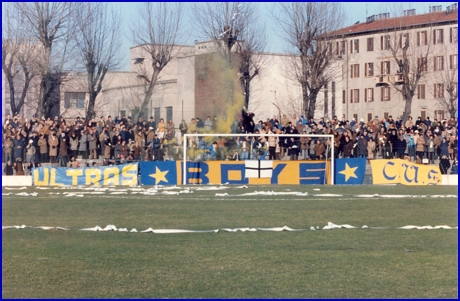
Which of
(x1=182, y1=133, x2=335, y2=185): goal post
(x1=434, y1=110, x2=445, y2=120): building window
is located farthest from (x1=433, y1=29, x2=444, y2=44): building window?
→ (x1=182, y1=133, x2=335, y2=185): goal post

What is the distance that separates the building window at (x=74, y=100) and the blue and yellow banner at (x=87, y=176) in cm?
1413

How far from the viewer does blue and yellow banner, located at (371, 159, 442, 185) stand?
30484 mm

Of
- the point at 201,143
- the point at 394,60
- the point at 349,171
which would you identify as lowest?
the point at 349,171

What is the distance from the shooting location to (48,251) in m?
11.9

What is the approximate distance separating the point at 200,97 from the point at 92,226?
81.4 ft

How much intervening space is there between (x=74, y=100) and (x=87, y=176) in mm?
14901

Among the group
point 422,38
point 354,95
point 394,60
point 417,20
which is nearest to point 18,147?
point 417,20

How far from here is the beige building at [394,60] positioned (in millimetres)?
50719

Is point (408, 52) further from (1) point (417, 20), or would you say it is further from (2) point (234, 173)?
(2) point (234, 173)

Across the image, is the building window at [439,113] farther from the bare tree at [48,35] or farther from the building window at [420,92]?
the bare tree at [48,35]

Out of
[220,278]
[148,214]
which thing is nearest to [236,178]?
[148,214]

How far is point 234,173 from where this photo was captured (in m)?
31.0

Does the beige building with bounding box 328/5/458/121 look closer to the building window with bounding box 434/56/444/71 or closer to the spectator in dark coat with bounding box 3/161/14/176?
the building window with bounding box 434/56/444/71

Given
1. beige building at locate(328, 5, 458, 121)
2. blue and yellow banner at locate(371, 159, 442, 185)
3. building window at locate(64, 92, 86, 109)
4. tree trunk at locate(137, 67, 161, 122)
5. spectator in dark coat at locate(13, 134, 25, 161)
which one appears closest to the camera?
spectator in dark coat at locate(13, 134, 25, 161)
